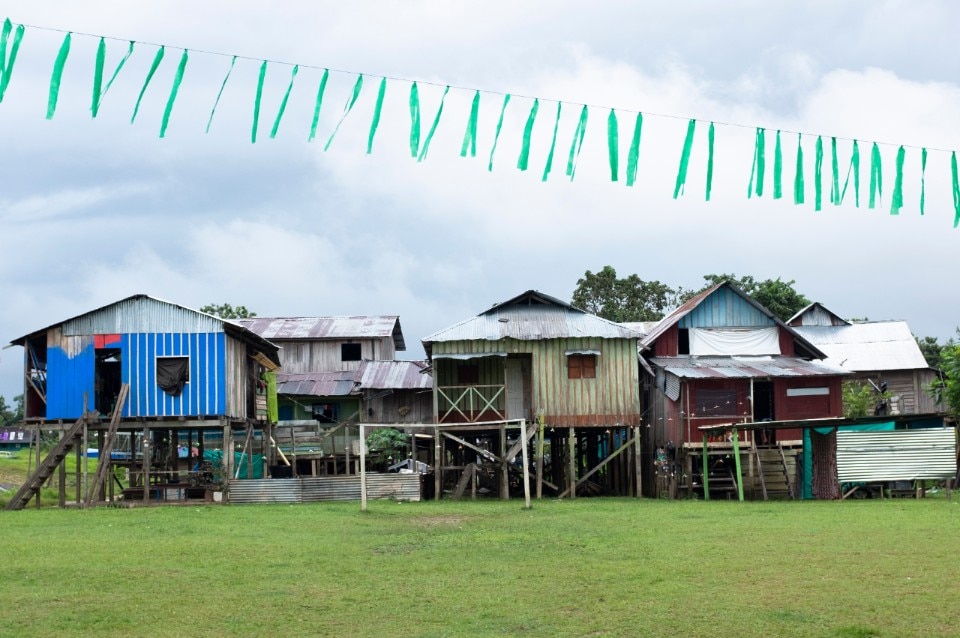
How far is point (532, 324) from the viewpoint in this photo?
1421 inches

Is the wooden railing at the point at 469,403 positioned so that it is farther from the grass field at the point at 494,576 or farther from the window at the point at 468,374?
the grass field at the point at 494,576

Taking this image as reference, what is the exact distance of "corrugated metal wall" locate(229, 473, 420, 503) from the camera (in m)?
31.5

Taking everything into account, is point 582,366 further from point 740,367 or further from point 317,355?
point 317,355

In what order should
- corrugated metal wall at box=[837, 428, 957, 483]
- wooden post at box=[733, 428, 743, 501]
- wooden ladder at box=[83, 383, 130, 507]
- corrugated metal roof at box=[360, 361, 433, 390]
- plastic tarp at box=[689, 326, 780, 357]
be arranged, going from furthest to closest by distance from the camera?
corrugated metal roof at box=[360, 361, 433, 390], plastic tarp at box=[689, 326, 780, 357], wooden ladder at box=[83, 383, 130, 507], wooden post at box=[733, 428, 743, 501], corrugated metal wall at box=[837, 428, 957, 483]

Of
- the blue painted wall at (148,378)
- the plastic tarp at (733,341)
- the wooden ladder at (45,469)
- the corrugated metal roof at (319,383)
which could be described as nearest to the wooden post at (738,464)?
the plastic tarp at (733,341)

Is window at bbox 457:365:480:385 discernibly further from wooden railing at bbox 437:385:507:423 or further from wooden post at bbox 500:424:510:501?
wooden post at bbox 500:424:510:501

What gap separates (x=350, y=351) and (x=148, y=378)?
19.9 meters

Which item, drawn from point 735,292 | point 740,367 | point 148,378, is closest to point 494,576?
point 148,378

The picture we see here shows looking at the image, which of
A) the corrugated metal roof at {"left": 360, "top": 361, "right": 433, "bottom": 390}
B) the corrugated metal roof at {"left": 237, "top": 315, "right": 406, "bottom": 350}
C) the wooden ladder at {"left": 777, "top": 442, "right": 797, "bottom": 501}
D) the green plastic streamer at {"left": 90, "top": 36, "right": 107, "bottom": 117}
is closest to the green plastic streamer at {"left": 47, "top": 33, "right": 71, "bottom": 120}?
the green plastic streamer at {"left": 90, "top": 36, "right": 107, "bottom": 117}

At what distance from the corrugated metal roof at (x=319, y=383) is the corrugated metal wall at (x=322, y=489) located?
46.5 feet

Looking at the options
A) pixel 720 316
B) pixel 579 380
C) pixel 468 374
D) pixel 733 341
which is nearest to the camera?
pixel 579 380

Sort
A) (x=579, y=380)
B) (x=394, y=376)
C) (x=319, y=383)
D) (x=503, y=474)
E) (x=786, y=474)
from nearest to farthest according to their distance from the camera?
(x=786, y=474), (x=503, y=474), (x=579, y=380), (x=394, y=376), (x=319, y=383)

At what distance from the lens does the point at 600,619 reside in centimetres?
1180

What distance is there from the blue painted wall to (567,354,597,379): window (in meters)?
11.0
